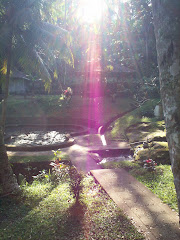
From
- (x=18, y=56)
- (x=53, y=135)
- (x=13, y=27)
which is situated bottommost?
(x=53, y=135)

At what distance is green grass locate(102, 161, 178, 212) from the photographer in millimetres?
3996

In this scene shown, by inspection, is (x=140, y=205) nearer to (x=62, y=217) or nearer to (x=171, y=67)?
(x=62, y=217)

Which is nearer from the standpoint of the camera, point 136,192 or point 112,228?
point 112,228

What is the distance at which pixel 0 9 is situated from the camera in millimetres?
10844

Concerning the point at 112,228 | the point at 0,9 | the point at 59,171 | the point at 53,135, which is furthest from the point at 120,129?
the point at 112,228

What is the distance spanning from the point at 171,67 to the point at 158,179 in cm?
352

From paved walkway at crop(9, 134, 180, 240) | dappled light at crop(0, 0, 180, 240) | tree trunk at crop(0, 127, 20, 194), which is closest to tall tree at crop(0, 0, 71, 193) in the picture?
dappled light at crop(0, 0, 180, 240)

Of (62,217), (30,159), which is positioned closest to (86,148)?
(30,159)

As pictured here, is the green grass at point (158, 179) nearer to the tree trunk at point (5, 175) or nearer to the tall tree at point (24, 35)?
the tree trunk at point (5, 175)

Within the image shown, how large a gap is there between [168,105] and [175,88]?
0.59 feet

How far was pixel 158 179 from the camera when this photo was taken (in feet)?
16.4

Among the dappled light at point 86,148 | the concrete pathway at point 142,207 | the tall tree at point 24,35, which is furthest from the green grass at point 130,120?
the concrete pathway at point 142,207

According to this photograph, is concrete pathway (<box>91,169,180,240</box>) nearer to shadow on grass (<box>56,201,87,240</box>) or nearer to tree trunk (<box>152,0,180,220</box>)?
shadow on grass (<box>56,201,87,240</box>)

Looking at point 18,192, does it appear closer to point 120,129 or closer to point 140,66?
point 120,129
